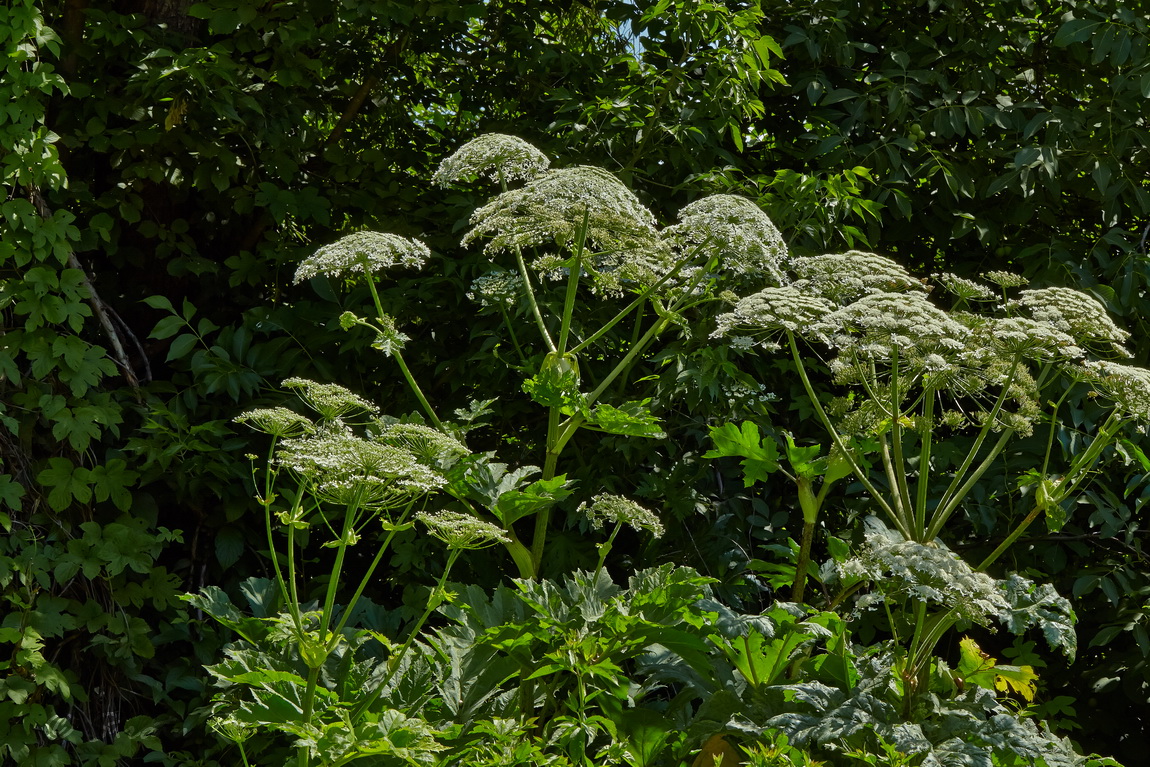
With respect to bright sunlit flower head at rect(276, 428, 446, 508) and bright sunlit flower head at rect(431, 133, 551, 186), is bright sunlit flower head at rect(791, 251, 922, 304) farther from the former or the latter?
bright sunlit flower head at rect(276, 428, 446, 508)

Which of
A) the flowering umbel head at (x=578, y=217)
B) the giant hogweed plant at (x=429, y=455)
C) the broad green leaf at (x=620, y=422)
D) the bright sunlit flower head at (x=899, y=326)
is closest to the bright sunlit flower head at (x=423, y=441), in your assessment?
the giant hogweed plant at (x=429, y=455)

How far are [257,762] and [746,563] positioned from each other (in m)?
1.49

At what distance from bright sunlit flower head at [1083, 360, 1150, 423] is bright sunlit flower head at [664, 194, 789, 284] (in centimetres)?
73

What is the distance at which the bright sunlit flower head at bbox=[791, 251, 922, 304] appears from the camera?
2518 millimetres

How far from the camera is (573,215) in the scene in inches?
101

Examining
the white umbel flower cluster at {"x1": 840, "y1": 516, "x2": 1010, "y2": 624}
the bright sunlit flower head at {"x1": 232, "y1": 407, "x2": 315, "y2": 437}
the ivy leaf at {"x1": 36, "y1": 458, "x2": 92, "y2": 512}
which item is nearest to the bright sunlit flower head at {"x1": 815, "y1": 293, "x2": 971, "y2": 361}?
the white umbel flower cluster at {"x1": 840, "y1": 516, "x2": 1010, "y2": 624}

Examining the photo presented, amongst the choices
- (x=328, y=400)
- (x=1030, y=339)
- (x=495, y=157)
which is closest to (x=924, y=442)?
(x=1030, y=339)

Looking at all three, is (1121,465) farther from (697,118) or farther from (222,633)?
(222,633)

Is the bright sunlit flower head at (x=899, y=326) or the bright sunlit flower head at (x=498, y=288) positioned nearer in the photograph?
the bright sunlit flower head at (x=899, y=326)

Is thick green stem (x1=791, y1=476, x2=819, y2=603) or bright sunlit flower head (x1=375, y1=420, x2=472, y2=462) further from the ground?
bright sunlit flower head (x1=375, y1=420, x2=472, y2=462)

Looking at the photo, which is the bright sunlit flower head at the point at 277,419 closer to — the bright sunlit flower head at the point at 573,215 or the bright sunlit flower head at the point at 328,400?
the bright sunlit flower head at the point at 328,400

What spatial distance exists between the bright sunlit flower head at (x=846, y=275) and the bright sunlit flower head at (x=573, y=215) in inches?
14.7

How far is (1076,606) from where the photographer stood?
12.4 ft

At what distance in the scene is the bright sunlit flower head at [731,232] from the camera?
2.47 meters
